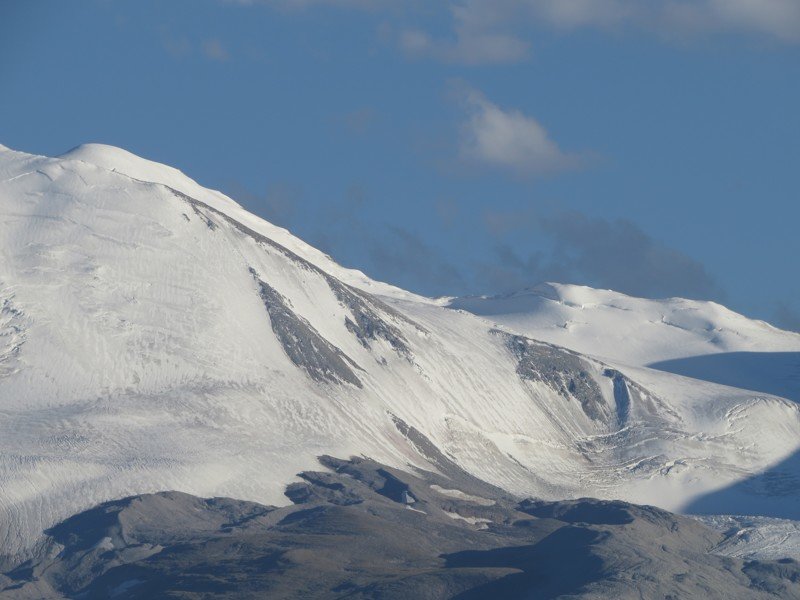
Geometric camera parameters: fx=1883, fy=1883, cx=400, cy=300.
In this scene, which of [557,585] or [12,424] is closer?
[557,585]

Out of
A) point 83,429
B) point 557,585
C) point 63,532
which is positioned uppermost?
point 83,429

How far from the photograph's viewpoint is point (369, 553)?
160m

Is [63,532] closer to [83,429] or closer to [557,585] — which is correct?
[83,429]

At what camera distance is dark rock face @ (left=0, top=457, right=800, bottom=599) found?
484ft

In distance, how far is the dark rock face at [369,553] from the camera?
5812 inches

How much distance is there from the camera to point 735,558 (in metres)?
181

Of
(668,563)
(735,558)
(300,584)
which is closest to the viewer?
(300,584)

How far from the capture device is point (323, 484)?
190000 mm

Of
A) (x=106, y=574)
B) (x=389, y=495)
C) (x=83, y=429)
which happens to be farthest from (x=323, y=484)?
(x=106, y=574)

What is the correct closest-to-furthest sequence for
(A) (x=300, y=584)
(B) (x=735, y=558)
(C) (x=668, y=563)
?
(A) (x=300, y=584) → (C) (x=668, y=563) → (B) (x=735, y=558)

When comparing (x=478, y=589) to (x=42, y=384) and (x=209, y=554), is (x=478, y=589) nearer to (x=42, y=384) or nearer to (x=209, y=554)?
(x=209, y=554)

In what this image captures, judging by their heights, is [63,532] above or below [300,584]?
above

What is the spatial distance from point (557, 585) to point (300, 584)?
66.3 ft

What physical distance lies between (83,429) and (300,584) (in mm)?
48573
